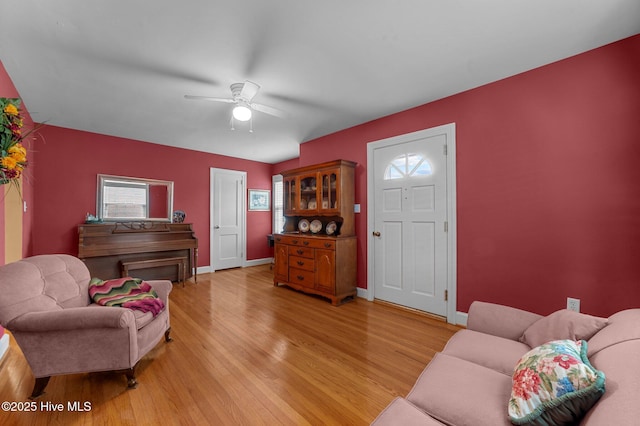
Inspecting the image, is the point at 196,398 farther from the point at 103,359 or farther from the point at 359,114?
the point at 359,114

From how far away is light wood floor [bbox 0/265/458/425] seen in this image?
1512mm

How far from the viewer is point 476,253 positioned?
8.68ft

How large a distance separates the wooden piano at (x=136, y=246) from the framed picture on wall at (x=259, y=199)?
1.59 metres

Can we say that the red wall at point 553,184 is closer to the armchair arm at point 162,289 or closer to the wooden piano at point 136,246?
the armchair arm at point 162,289

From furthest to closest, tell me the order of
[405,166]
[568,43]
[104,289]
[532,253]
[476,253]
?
[405,166], [476,253], [532,253], [104,289], [568,43]

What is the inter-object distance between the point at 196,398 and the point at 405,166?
9.75 feet

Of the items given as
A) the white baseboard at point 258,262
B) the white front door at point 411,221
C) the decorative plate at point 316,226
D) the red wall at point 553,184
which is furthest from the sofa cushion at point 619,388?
the white baseboard at point 258,262

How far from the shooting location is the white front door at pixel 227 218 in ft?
17.3

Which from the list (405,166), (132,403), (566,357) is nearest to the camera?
(566,357)

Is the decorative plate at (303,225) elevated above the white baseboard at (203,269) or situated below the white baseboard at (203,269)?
above

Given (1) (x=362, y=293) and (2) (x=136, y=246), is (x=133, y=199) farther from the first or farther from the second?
(1) (x=362, y=293)

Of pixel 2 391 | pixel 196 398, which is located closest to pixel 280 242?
pixel 196 398

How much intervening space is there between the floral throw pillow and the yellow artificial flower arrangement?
2.70m

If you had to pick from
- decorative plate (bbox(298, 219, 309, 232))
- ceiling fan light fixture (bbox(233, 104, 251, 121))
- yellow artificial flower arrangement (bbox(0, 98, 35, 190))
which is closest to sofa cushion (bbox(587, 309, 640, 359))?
ceiling fan light fixture (bbox(233, 104, 251, 121))
